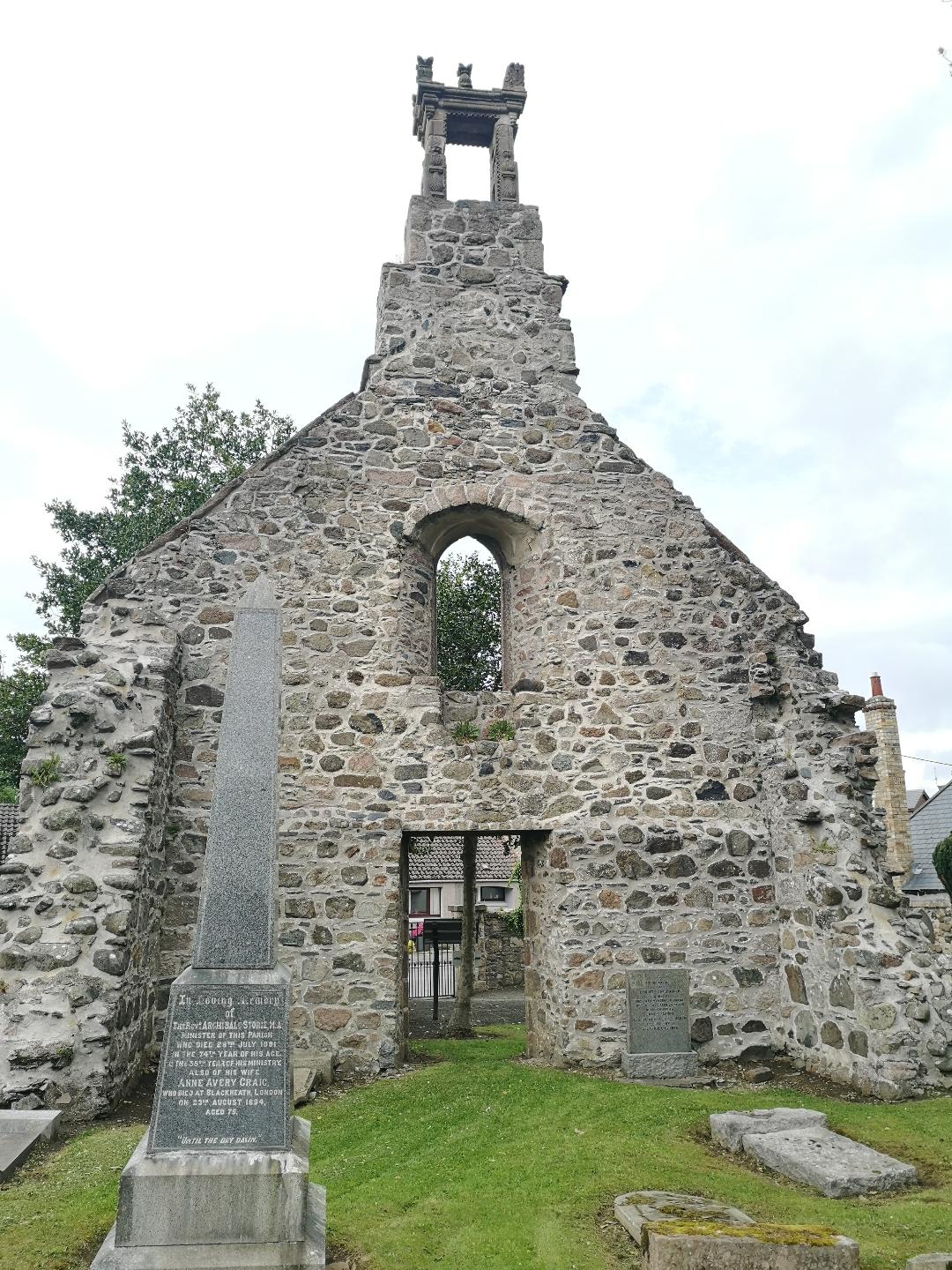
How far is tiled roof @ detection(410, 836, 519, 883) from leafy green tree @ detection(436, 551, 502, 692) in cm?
998

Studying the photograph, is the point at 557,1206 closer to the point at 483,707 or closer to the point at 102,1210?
the point at 102,1210

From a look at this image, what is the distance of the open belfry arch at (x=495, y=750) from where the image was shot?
25.9ft

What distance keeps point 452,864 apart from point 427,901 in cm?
253

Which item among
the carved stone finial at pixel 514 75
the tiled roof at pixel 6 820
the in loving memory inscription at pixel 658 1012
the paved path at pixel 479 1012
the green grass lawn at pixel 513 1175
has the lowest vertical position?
the paved path at pixel 479 1012

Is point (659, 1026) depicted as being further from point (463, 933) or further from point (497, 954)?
point (497, 954)

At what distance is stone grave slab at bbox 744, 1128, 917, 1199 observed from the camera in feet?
17.1

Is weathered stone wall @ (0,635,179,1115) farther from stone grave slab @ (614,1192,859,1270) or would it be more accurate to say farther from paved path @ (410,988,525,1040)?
paved path @ (410,988,525,1040)

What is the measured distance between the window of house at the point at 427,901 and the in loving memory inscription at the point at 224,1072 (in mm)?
25120

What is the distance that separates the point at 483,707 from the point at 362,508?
266cm

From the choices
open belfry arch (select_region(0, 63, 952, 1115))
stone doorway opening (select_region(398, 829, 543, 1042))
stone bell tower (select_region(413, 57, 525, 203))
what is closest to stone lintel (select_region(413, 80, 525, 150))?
stone bell tower (select_region(413, 57, 525, 203))

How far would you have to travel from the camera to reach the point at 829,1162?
17.9 feet

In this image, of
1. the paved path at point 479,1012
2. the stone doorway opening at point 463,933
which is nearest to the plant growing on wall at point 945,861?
the stone doorway opening at point 463,933

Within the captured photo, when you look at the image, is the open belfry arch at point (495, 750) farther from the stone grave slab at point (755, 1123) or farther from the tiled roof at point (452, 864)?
the tiled roof at point (452, 864)

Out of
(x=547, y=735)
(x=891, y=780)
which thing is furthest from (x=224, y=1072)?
(x=891, y=780)
